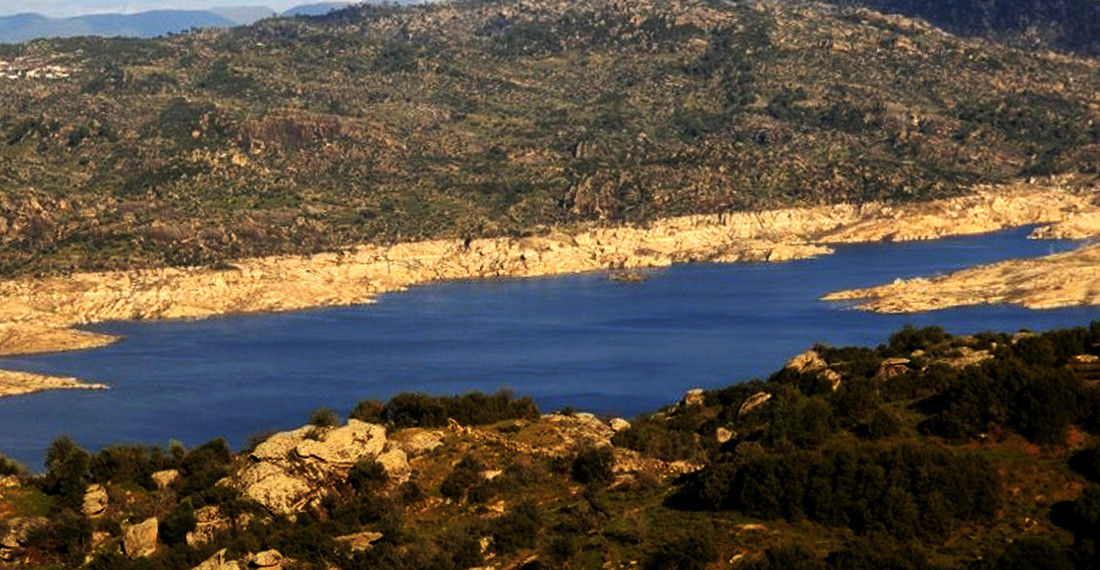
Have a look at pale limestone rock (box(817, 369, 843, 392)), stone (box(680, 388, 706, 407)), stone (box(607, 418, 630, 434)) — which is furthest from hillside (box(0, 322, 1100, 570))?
stone (box(680, 388, 706, 407))

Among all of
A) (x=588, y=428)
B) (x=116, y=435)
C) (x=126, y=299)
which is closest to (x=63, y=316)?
(x=126, y=299)

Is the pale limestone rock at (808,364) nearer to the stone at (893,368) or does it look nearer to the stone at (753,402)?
the stone at (753,402)

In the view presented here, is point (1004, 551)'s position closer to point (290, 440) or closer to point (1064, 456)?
point (1064, 456)

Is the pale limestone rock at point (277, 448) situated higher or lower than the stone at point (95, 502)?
higher

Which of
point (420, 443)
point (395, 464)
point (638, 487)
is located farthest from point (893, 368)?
point (395, 464)

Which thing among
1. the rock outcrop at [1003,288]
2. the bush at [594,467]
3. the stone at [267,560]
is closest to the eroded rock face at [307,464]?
the bush at [594,467]

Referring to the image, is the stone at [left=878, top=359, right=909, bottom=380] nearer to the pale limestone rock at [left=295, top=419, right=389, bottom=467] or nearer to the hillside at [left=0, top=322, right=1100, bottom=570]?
the hillside at [left=0, top=322, right=1100, bottom=570]
